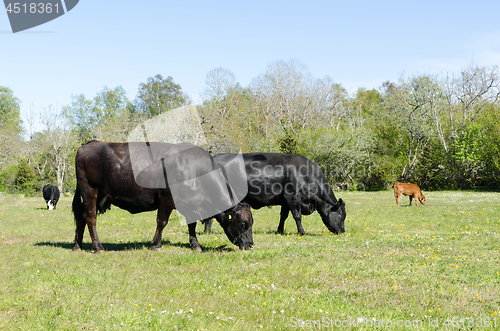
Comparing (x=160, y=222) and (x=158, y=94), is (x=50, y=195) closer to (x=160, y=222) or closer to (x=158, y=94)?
(x=160, y=222)

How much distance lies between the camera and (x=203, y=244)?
1115 cm

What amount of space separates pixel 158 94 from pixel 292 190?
229 feet

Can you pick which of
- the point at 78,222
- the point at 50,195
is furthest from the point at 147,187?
the point at 50,195

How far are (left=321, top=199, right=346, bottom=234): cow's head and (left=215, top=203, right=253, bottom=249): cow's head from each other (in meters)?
4.50

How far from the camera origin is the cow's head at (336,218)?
44.8 feet

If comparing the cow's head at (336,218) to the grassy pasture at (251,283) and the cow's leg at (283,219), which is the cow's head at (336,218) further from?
the cow's leg at (283,219)

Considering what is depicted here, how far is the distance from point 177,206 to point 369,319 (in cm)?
608

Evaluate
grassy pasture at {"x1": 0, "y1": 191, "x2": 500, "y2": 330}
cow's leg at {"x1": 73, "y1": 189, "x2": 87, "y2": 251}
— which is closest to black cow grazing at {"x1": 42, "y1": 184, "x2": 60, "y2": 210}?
grassy pasture at {"x1": 0, "y1": 191, "x2": 500, "y2": 330}

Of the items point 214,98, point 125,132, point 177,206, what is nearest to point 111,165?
point 177,206

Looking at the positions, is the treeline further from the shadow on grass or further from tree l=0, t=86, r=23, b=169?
the shadow on grass

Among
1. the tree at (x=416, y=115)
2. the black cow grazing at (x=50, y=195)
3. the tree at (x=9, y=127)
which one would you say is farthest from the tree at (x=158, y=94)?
the black cow grazing at (x=50, y=195)

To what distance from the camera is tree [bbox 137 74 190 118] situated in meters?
78.1

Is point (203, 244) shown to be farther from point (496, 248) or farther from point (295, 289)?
point (496, 248)

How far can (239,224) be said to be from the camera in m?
10.0
